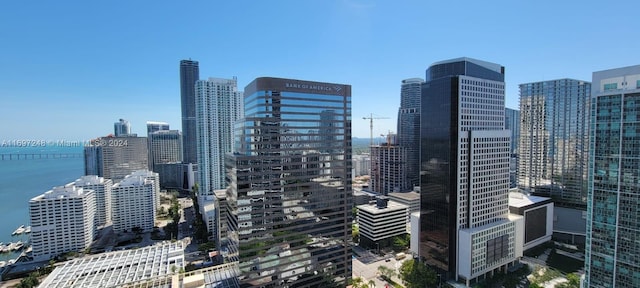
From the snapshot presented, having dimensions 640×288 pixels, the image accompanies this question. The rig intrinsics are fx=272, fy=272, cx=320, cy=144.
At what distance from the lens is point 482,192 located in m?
65.1

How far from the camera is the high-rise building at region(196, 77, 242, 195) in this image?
387 ft

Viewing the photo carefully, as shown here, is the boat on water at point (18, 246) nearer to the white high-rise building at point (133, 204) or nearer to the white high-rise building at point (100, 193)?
the white high-rise building at point (100, 193)

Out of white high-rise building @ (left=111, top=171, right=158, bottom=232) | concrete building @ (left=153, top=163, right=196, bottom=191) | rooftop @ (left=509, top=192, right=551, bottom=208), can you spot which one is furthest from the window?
concrete building @ (left=153, top=163, right=196, bottom=191)

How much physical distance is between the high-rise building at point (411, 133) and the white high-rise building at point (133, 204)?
388 feet

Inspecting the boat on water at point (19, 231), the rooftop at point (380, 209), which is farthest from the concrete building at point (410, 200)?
the boat on water at point (19, 231)

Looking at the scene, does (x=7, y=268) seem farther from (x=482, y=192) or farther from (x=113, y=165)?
(x=482, y=192)

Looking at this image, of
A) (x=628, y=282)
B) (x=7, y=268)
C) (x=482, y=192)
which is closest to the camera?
(x=628, y=282)

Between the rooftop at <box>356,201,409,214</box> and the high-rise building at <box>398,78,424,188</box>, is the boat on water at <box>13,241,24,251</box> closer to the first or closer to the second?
the rooftop at <box>356,201,409,214</box>

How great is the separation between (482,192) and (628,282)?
28.8 meters

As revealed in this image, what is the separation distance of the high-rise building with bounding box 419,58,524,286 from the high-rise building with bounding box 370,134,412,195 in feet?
206

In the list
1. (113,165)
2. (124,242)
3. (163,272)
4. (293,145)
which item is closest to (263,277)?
(163,272)

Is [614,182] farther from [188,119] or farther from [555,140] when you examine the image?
[188,119]

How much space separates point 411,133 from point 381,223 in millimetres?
87413

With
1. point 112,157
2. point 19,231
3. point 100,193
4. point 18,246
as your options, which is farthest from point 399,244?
point 112,157
